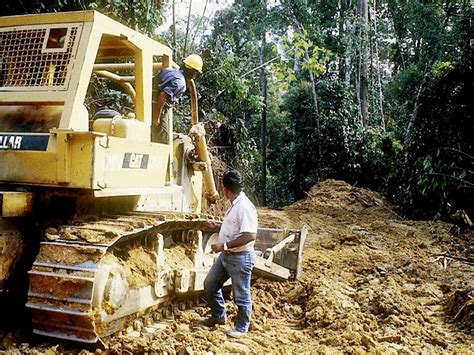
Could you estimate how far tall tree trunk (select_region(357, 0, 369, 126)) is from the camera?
815 inches

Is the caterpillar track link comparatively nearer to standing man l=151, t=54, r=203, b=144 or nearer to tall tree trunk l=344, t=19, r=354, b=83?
standing man l=151, t=54, r=203, b=144

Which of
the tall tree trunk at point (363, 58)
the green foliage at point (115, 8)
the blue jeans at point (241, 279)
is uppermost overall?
the tall tree trunk at point (363, 58)

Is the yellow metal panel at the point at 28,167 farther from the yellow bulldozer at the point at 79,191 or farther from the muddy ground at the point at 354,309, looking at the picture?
the muddy ground at the point at 354,309

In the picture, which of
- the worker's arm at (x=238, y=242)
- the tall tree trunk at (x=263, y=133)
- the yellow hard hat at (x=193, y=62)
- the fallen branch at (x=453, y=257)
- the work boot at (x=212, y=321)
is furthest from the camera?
the tall tree trunk at (x=263, y=133)

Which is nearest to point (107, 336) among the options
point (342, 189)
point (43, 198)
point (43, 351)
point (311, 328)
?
point (43, 351)

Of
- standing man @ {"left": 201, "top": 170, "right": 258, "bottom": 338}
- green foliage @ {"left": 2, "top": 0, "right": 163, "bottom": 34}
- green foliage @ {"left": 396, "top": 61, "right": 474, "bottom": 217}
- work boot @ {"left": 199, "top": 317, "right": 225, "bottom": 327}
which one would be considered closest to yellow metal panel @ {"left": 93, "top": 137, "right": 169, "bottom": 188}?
standing man @ {"left": 201, "top": 170, "right": 258, "bottom": 338}

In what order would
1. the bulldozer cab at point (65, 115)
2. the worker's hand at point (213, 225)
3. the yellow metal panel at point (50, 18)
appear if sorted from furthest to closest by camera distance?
the worker's hand at point (213, 225), the yellow metal panel at point (50, 18), the bulldozer cab at point (65, 115)

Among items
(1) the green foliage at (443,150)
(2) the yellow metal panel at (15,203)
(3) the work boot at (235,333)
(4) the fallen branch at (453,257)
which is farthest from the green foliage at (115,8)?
(1) the green foliage at (443,150)

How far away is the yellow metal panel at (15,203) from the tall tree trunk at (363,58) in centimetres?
1826

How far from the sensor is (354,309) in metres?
5.18

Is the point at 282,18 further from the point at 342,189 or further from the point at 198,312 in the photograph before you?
the point at 198,312

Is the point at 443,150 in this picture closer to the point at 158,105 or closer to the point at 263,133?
the point at 158,105

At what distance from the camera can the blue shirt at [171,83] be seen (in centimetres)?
493

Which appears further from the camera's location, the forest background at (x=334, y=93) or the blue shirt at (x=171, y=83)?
the forest background at (x=334, y=93)
